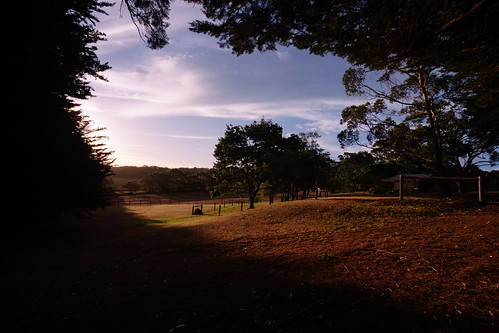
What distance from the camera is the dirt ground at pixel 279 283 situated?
328cm

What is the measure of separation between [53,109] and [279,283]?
44.5 feet

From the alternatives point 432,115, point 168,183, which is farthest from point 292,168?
point 168,183

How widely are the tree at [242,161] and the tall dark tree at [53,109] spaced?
1602cm

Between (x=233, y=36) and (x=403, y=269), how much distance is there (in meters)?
7.08

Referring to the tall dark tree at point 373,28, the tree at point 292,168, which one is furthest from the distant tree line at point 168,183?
the tall dark tree at point 373,28

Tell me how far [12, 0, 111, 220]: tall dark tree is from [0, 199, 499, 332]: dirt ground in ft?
9.25

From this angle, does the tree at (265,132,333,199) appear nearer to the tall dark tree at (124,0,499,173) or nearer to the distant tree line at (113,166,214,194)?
the tall dark tree at (124,0,499,173)

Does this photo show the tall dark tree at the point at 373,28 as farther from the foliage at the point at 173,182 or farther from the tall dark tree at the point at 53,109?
the foliage at the point at 173,182

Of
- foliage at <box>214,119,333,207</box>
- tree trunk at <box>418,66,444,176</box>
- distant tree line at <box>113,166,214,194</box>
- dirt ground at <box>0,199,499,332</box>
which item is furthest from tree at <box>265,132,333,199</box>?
distant tree line at <box>113,166,214,194</box>

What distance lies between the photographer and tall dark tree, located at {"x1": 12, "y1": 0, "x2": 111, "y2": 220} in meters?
9.06

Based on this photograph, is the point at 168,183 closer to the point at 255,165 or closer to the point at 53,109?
the point at 255,165

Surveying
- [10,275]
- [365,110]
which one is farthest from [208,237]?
[365,110]

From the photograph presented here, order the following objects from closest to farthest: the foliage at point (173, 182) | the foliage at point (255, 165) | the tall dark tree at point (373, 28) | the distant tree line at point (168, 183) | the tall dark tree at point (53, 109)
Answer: the tall dark tree at point (373, 28)
the tall dark tree at point (53, 109)
the foliage at point (255, 165)
the distant tree line at point (168, 183)
the foliage at point (173, 182)

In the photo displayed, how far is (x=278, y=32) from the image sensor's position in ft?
21.3
